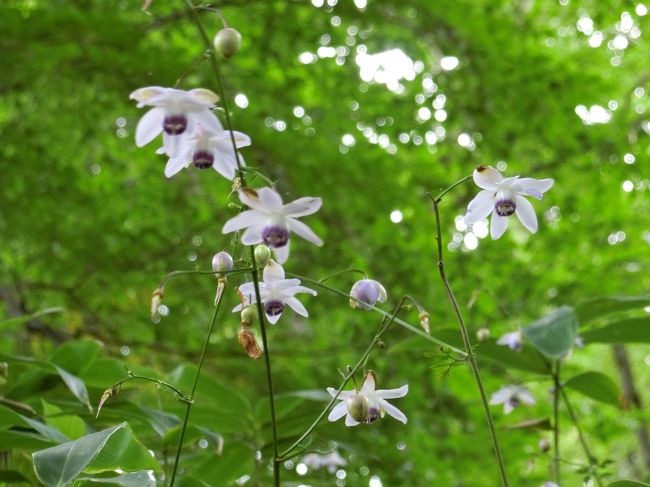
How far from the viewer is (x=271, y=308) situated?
0.83 meters

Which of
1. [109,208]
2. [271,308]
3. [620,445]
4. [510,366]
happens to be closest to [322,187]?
[109,208]

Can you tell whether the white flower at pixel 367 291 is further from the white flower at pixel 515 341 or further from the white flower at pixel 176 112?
the white flower at pixel 515 341

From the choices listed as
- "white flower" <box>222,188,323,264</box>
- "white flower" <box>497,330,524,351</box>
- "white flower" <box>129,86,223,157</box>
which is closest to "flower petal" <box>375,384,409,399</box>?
"white flower" <box>222,188,323,264</box>

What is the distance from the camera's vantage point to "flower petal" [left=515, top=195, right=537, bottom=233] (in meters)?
0.88

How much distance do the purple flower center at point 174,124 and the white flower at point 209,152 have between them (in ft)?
0.05

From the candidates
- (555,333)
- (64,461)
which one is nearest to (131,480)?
(64,461)

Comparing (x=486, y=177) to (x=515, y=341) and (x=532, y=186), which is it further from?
(x=515, y=341)

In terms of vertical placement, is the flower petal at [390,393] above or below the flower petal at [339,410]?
A: above

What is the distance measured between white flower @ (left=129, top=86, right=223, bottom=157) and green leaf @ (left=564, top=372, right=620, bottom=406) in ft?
2.62

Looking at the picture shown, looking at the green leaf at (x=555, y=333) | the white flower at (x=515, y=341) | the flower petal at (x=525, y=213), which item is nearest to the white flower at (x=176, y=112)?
the flower petal at (x=525, y=213)

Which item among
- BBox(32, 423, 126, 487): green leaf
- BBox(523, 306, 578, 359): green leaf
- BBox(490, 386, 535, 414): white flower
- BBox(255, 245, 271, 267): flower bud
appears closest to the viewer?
BBox(32, 423, 126, 487): green leaf

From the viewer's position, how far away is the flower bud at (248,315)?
2.61 ft

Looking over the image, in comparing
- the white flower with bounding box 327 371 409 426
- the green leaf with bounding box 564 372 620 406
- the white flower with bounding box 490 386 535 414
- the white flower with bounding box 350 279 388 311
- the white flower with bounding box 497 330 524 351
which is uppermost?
the white flower with bounding box 350 279 388 311

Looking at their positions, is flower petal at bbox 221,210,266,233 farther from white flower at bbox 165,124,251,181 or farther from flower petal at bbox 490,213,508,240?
flower petal at bbox 490,213,508,240
